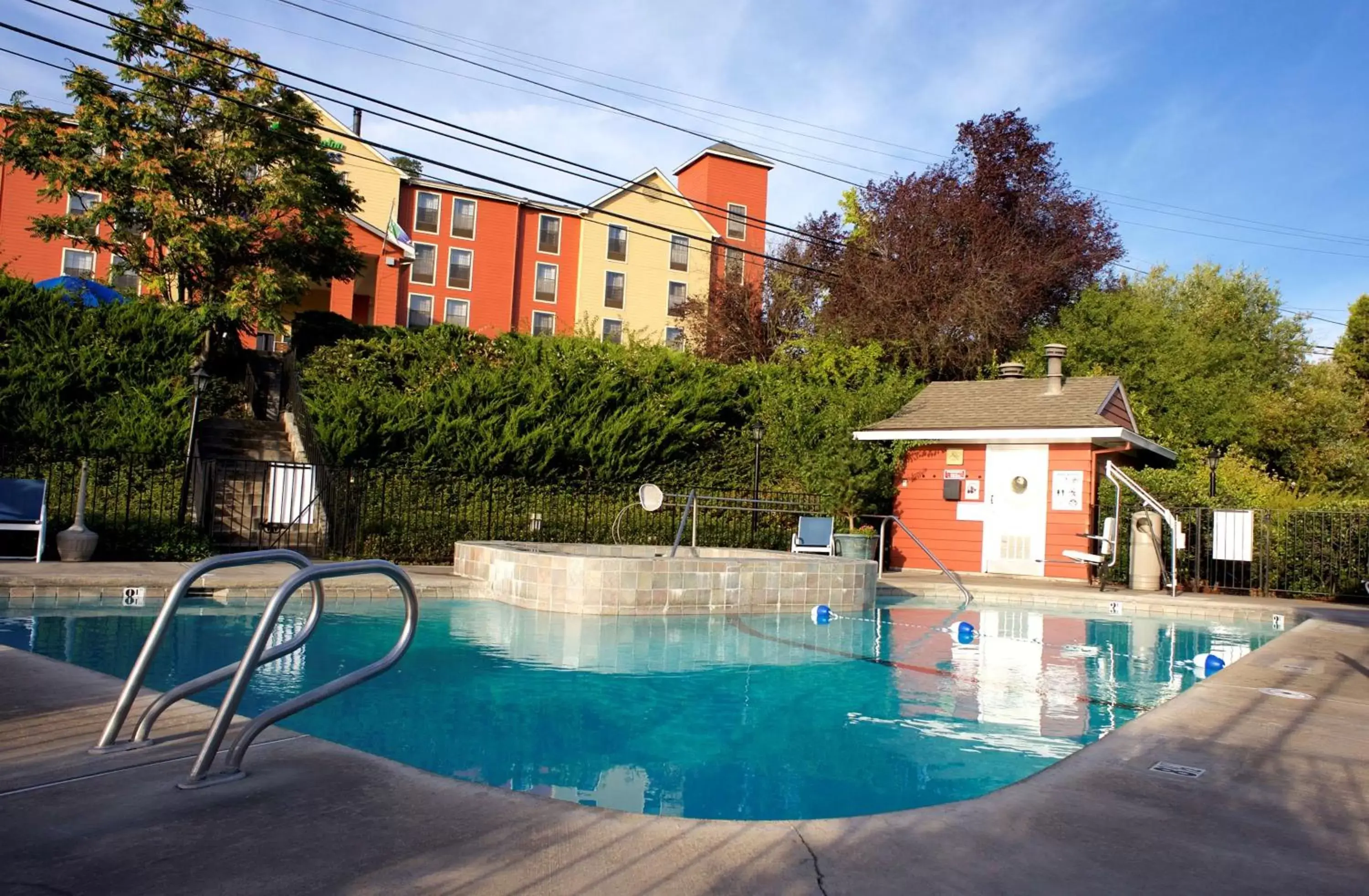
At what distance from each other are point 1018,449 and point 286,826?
17.0 metres

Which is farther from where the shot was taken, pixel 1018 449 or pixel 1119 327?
pixel 1119 327

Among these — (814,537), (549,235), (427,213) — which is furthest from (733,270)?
(814,537)

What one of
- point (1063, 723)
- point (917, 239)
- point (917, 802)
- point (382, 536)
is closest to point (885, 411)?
point (917, 239)

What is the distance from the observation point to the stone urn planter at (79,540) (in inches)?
470

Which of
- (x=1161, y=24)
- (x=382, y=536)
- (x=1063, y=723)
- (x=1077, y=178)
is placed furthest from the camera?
(x=1077, y=178)

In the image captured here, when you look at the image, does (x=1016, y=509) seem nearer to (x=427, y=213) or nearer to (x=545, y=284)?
(x=545, y=284)

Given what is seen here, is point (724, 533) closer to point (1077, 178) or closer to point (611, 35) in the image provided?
point (611, 35)

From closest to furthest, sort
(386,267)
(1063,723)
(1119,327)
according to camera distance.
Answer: (1063,723) → (1119,327) → (386,267)

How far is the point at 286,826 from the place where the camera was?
2.95 meters

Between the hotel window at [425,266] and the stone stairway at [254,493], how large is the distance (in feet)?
72.4

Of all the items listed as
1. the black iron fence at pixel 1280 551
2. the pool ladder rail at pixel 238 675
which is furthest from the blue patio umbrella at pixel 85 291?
the black iron fence at pixel 1280 551

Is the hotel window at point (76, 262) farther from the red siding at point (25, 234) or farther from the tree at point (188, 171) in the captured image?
the tree at point (188, 171)

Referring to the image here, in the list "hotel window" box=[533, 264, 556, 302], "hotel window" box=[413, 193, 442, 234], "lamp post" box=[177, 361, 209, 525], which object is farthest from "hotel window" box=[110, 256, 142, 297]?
"hotel window" box=[533, 264, 556, 302]

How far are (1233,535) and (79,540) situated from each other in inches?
657
